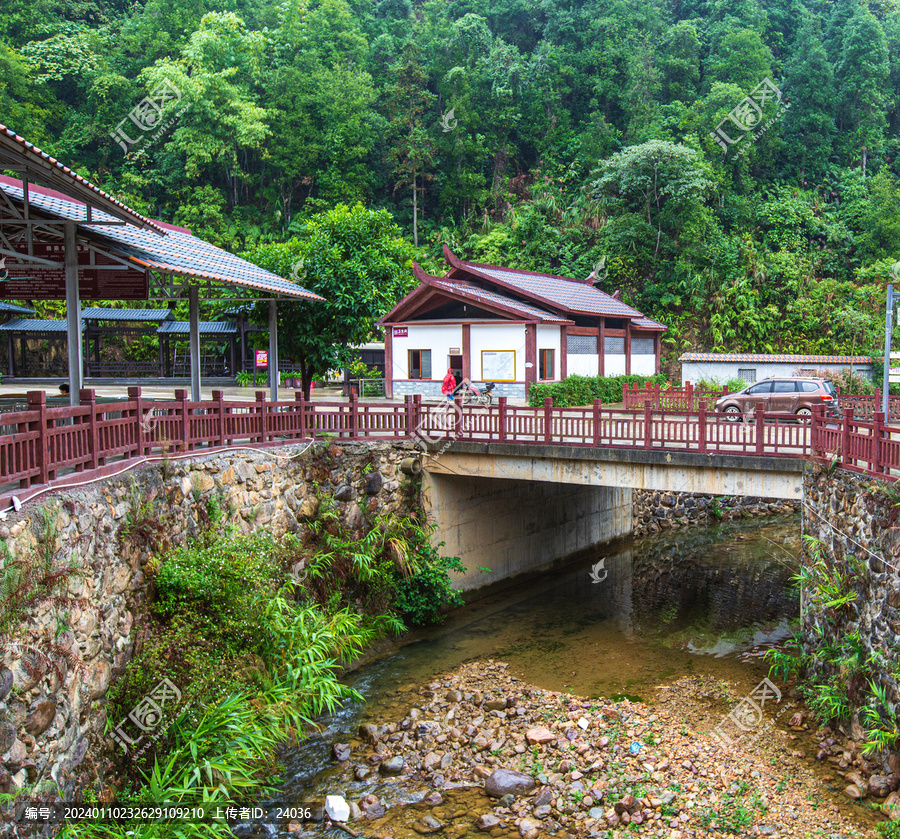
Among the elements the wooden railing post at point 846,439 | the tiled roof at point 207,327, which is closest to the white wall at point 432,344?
the tiled roof at point 207,327

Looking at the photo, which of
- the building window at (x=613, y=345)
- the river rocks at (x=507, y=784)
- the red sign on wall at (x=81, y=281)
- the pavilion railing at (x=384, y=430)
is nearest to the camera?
the pavilion railing at (x=384, y=430)

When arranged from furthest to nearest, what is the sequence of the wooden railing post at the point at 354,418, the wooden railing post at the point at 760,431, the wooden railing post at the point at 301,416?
1. the wooden railing post at the point at 354,418
2. the wooden railing post at the point at 301,416
3. the wooden railing post at the point at 760,431

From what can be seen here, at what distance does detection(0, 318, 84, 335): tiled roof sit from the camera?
3070 centimetres

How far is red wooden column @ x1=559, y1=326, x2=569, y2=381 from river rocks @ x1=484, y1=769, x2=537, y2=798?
19183 millimetres

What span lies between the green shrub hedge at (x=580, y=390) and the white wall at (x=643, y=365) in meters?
2.12

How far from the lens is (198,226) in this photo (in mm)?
46031

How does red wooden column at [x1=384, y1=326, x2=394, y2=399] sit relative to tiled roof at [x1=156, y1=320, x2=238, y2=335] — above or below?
below

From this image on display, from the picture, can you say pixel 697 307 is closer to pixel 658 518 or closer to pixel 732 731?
pixel 658 518

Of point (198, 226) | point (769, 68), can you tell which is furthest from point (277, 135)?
point (769, 68)

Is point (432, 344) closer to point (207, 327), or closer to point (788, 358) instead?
point (207, 327)

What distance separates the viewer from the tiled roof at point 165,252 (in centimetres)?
1330

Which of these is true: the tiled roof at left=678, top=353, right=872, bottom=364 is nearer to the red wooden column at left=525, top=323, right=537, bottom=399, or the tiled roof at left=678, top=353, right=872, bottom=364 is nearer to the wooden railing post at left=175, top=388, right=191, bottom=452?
the red wooden column at left=525, top=323, right=537, bottom=399

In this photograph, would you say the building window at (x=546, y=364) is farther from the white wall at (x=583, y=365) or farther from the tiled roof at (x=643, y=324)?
the tiled roof at (x=643, y=324)

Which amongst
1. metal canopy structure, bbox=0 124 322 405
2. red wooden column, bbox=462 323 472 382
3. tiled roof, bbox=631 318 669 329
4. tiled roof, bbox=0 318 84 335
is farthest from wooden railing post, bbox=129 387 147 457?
tiled roof, bbox=631 318 669 329
